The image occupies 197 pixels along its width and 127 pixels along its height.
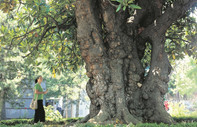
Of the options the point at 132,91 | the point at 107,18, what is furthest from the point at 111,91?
the point at 107,18

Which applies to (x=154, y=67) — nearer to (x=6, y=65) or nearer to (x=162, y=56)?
(x=162, y=56)

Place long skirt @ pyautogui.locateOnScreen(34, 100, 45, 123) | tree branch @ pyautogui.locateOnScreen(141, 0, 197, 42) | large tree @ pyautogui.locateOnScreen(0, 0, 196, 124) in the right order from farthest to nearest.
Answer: long skirt @ pyautogui.locateOnScreen(34, 100, 45, 123)
tree branch @ pyautogui.locateOnScreen(141, 0, 197, 42)
large tree @ pyautogui.locateOnScreen(0, 0, 196, 124)

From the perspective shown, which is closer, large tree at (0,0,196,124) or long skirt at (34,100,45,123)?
large tree at (0,0,196,124)

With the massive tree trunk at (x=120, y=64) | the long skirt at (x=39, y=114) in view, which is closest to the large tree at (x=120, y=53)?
A: the massive tree trunk at (x=120, y=64)

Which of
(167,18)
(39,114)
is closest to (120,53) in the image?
(167,18)

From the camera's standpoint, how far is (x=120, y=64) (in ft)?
20.5

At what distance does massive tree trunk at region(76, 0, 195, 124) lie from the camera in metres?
5.91

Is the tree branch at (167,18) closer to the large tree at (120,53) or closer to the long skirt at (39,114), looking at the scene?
the large tree at (120,53)

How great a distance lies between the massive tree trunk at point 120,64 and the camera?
5906 mm

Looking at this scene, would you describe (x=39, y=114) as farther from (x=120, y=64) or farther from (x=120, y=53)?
(x=120, y=53)

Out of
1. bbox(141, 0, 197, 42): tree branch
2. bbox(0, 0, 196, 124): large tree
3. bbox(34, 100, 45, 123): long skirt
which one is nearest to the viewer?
bbox(0, 0, 196, 124): large tree

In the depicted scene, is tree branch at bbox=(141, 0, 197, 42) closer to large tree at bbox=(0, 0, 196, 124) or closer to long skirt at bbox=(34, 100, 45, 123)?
large tree at bbox=(0, 0, 196, 124)

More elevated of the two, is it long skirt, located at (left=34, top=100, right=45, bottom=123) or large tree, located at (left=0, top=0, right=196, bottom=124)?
large tree, located at (left=0, top=0, right=196, bottom=124)

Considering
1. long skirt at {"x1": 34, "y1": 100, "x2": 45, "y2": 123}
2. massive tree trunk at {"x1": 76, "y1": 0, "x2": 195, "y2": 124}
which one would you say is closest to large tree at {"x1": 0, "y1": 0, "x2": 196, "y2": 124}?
massive tree trunk at {"x1": 76, "y1": 0, "x2": 195, "y2": 124}
